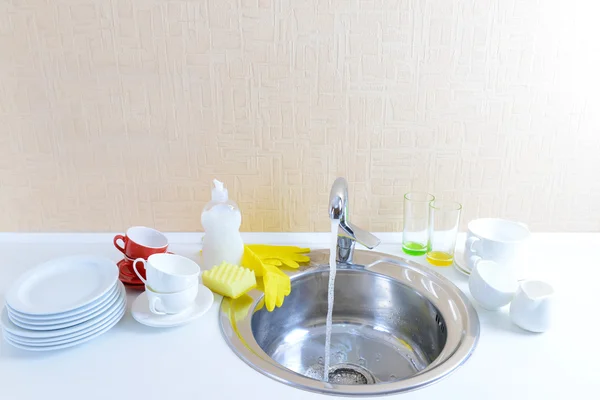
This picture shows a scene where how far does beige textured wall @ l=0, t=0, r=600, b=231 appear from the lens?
1079mm

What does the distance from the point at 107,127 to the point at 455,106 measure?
A: 0.80 metres

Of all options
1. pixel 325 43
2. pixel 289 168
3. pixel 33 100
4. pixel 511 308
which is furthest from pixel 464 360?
pixel 33 100

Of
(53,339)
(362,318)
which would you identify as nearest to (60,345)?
(53,339)

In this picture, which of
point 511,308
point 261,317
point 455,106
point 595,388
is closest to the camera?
point 595,388

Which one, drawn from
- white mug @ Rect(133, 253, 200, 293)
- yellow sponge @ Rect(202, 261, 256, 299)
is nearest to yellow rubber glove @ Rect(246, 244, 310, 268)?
yellow sponge @ Rect(202, 261, 256, 299)

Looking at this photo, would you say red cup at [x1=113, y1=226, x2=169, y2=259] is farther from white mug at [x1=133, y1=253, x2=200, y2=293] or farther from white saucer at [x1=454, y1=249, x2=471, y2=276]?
white saucer at [x1=454, y1=249, x2=471, y2=276]

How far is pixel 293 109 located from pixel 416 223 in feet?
1.29

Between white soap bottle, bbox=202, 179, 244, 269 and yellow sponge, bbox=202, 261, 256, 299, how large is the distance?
0.04 m

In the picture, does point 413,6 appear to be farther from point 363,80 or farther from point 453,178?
point 453,178

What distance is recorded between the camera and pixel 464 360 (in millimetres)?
829

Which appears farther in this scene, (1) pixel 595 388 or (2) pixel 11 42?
(2) pixel 11 42

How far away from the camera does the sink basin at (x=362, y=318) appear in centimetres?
102

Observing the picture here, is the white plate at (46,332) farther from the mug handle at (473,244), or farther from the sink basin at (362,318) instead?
the mug handle at (473,244)

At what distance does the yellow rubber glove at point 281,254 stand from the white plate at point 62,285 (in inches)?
12.7
